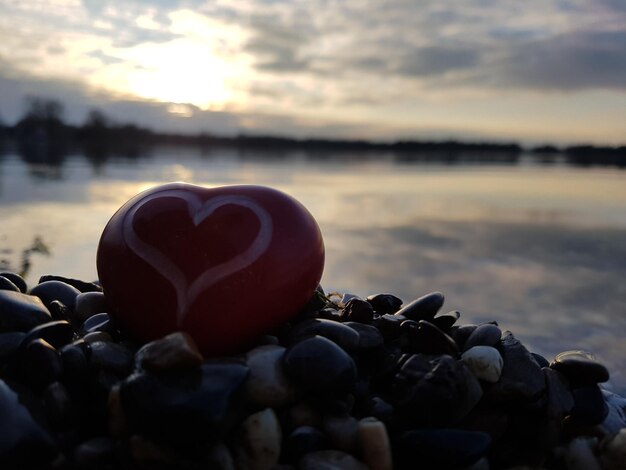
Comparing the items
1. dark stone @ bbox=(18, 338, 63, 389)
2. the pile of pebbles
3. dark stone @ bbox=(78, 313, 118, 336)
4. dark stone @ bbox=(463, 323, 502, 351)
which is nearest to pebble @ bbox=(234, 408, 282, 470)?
the pile of pebbles

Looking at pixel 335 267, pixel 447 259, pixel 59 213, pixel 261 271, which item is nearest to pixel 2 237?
pixel 59 213

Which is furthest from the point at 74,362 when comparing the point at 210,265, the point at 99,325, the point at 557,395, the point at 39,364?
the point at 557,395

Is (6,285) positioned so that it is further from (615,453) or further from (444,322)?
(615,453)

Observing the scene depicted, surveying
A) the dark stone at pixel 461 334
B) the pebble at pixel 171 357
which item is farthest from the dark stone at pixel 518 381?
the pebble at pixel 171 357

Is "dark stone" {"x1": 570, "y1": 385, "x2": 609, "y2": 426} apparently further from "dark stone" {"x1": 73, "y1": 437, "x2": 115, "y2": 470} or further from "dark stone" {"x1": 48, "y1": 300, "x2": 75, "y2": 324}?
"dark stone" {"x1": 48, "y1": 300, "x2": 75, "y2": 324}

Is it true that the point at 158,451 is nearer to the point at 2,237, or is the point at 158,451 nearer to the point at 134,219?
the point at 134,219

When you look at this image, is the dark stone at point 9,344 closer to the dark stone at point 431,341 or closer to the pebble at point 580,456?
the dark stone at point 431,341
